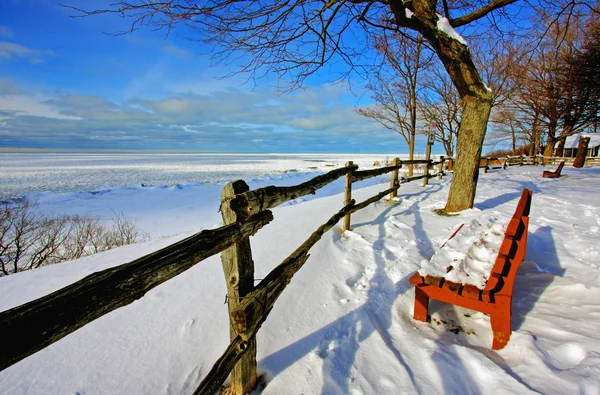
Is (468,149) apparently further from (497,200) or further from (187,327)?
(187,327)

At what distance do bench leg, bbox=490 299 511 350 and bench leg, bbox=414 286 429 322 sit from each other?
0.51 meters

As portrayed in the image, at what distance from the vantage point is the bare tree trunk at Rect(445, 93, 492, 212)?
17.7 feet

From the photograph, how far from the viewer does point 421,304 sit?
2613 mm

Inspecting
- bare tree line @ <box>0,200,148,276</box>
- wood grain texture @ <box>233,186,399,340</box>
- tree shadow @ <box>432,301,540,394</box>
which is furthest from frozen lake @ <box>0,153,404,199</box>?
tree shadow @ <box>432,301,540,394</box>

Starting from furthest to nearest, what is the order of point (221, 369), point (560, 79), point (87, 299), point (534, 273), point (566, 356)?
point (560, 79) → point (534, 273) → point (566, 356) → point (221, 369) → point (87, 299)

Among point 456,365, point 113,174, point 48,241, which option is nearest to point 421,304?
point 456,365

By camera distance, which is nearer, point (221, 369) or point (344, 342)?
point (221, 369)

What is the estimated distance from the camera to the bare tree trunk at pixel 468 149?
5408 millimetres

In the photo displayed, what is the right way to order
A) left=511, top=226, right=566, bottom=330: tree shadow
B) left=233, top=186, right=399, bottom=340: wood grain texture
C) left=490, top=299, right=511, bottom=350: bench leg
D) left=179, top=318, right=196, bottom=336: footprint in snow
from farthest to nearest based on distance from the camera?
left=511, top=226, right=566, bottom=330: tree shadow < left=179, top=318, right=196, bottom=336: footprint in snow < left=490, top=299, right=511, bottom=350: bench leg < left=233, top=186, right=399, bottom=340: wood grain texture

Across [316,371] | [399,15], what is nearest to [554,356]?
[316,371]

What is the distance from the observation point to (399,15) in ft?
15.5

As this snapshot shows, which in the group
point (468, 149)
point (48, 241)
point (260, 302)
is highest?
point (468, 149)

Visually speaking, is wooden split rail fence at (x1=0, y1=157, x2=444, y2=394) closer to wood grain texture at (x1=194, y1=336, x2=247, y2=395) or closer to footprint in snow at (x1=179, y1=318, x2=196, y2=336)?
wood grain texture at (x1=194, y1=336, x2=247, y2=395)

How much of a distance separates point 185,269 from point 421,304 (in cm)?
224
